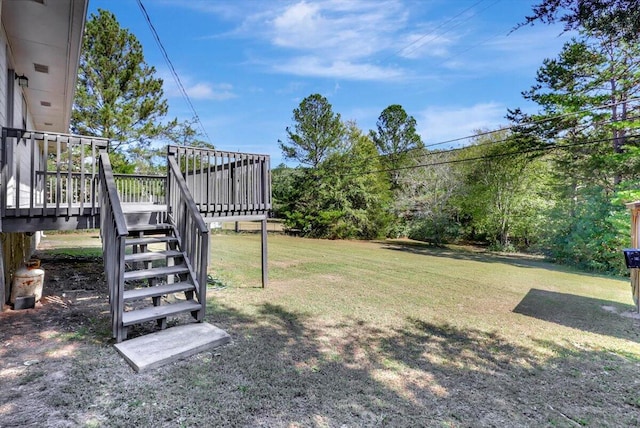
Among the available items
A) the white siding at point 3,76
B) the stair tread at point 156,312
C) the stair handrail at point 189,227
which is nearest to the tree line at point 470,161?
the stair handrail at point 189,227

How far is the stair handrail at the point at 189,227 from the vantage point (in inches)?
155

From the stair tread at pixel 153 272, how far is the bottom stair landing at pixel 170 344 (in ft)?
2.18

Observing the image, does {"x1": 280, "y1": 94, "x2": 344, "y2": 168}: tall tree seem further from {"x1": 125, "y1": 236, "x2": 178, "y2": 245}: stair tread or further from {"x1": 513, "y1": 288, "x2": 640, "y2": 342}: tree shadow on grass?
{"x1": 125, "y1": 236, "x2": 178, "y2": 245}: stair tread

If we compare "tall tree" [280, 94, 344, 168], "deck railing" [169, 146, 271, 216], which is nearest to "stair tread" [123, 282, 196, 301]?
"deck railing" [169, 146, 271, 216]

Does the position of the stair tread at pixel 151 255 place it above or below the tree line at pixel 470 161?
below

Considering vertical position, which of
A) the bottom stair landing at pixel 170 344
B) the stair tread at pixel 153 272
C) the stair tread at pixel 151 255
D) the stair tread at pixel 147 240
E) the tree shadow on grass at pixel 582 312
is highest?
the stair tread at pixel 147 240

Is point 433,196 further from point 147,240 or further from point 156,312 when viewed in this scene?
point 156,312

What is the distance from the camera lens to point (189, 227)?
4.34 m

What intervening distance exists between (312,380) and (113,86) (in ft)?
60.2

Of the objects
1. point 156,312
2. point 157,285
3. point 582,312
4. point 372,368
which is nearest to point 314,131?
point 582,312

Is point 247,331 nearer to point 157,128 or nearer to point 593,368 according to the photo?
point 593,368

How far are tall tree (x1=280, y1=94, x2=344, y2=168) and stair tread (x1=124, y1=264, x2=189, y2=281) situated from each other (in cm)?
1935

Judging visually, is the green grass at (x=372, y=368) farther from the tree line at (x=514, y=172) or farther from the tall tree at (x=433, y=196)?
the tall tree at (x=433, y=196)

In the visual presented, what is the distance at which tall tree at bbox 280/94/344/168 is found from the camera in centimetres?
2214
